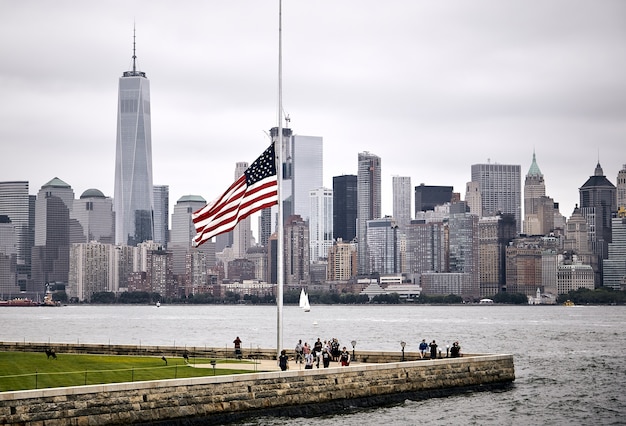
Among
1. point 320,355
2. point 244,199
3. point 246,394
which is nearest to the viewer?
point 246,394

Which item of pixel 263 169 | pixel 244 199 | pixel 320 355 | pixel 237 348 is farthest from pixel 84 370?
pixel 263 169

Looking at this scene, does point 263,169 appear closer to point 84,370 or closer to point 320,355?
point 320,355

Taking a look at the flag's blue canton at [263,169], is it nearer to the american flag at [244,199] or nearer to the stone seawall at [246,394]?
the american flag at [244,199]

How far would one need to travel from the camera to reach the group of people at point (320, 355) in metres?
56.3

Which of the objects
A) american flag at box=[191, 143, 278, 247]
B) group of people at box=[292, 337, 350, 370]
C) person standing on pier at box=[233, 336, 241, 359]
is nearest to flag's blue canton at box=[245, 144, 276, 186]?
american flag at box=[191, 143, 278, 247]

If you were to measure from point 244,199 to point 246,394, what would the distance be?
9411 millimetres

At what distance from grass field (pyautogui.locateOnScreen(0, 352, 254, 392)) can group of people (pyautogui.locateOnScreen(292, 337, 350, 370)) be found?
141 inches

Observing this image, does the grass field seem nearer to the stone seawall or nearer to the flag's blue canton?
the stone seawall

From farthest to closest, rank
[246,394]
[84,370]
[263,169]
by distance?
1. [84,370]
2. [263,169]
3. [246,394]

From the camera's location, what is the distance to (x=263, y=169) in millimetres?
53812

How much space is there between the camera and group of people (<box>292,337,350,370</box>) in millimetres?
56281

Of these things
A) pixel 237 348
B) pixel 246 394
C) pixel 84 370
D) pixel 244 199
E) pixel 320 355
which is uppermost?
pixel 244 199

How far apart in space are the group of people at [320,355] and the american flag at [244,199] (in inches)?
325

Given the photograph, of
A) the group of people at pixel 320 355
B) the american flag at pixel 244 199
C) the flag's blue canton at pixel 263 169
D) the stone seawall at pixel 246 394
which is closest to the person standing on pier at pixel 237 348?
the group of people at pixel 320 355
